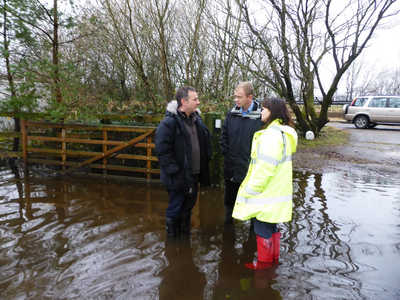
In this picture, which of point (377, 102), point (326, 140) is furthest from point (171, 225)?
point (377, 102)

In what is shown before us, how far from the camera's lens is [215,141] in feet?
18.7

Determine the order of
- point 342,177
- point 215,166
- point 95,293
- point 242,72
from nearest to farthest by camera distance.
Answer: point 95,293, point 215,166, point 342,177, point 242,72

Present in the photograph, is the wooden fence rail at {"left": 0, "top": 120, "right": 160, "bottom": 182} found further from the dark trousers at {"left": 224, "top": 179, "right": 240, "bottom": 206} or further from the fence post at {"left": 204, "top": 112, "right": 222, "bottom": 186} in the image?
the dark trousers at {"left": 224, "top": 179, "right": 240, "bottom": 206}

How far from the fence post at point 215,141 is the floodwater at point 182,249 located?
0.43 meters

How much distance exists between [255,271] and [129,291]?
121cm

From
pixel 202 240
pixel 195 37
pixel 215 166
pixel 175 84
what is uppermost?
pixel 195 37

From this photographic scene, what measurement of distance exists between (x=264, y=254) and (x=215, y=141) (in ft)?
9.35

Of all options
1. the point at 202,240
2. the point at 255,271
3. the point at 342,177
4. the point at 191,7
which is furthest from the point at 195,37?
the point at 255,271

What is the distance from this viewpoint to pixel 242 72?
9.25 metres

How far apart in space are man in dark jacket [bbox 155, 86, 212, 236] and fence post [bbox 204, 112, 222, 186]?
1808 millimetres

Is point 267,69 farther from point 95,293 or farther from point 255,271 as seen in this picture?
point 95,293

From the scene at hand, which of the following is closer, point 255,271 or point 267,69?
point 255,271

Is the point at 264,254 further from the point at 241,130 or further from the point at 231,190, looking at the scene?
the point at 241,130

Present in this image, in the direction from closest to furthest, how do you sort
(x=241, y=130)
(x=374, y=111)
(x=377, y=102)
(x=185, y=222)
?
(x=241, y=130), (x=185, y=222), (x=374, y=111), (x=377, y=102)
